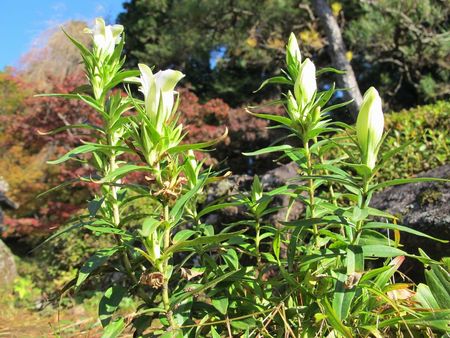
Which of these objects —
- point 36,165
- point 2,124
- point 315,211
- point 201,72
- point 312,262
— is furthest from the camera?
point 201,72

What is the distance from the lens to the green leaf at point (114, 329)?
1105 millimetres

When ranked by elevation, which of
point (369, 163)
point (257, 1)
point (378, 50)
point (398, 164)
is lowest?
point (398, 164)

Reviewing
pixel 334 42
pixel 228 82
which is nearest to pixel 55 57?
pixel 228 82

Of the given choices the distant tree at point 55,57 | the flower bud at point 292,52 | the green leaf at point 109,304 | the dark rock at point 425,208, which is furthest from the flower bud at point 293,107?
the distant tree at point 55,57

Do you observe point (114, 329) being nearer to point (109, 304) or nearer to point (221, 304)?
point (109, 304)

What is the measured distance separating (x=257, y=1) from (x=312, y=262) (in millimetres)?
8559

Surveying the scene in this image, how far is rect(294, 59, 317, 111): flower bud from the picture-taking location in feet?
4.25

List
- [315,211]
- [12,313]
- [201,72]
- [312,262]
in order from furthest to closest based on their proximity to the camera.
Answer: [201,72], [12,313], [315,211], [312,262]

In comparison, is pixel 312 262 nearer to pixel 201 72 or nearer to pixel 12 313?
pixel 12 313

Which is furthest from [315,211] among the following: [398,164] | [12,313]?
[12,313]

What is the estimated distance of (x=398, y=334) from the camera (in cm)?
115

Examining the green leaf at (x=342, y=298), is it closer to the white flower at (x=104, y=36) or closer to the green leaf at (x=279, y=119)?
the green leaf at (x=279, y=119)

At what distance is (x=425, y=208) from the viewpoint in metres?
2.84

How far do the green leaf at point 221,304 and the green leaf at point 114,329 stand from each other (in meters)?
0.24
